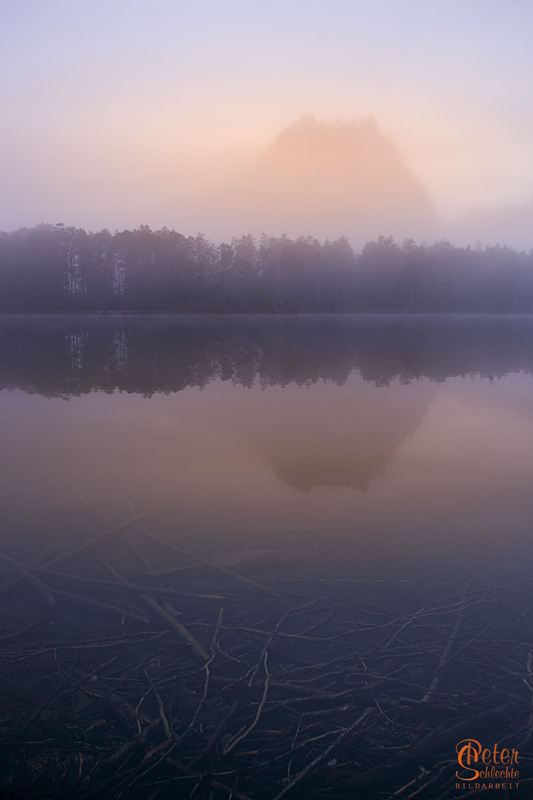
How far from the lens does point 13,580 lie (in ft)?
14.1

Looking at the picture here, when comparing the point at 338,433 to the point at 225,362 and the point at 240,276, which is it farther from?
the point at 240,276

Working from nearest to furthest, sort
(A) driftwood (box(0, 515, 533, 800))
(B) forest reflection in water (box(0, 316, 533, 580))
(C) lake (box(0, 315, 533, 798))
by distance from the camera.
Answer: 1. (A) driftwood (box(0, 515, 533, 800))
2. (C) lake (box(0, 315, 533, 798))
3. (B) forest reflection in water (box(0, 316, 533, 580))

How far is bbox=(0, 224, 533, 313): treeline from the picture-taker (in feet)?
250

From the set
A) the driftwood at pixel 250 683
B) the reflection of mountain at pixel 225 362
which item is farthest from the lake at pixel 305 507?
the reflection of mountain at pixel 225 362

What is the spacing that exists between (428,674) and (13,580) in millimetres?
3214

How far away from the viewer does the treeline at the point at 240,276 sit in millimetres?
76250

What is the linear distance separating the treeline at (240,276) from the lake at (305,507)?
208ft

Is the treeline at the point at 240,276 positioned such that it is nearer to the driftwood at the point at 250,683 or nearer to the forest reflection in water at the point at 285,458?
the forest reflection in water at the point at 285,458

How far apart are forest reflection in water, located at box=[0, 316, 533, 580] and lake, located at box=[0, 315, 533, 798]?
0.03 meters

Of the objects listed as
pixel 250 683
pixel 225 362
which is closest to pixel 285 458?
pixel 250 683

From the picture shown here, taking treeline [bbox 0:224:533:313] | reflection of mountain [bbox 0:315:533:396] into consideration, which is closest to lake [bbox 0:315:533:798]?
reflection of mountain [bbox 0:315:533:396]

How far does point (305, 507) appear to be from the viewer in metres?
5.79

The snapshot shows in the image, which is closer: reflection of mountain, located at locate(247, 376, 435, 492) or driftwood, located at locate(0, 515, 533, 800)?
driftwood, located at locate(0, 515, 533, 800)

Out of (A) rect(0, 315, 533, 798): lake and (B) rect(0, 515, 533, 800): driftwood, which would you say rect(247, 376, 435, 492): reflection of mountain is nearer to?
(A) rect(0, 315, 533, 798): lake
